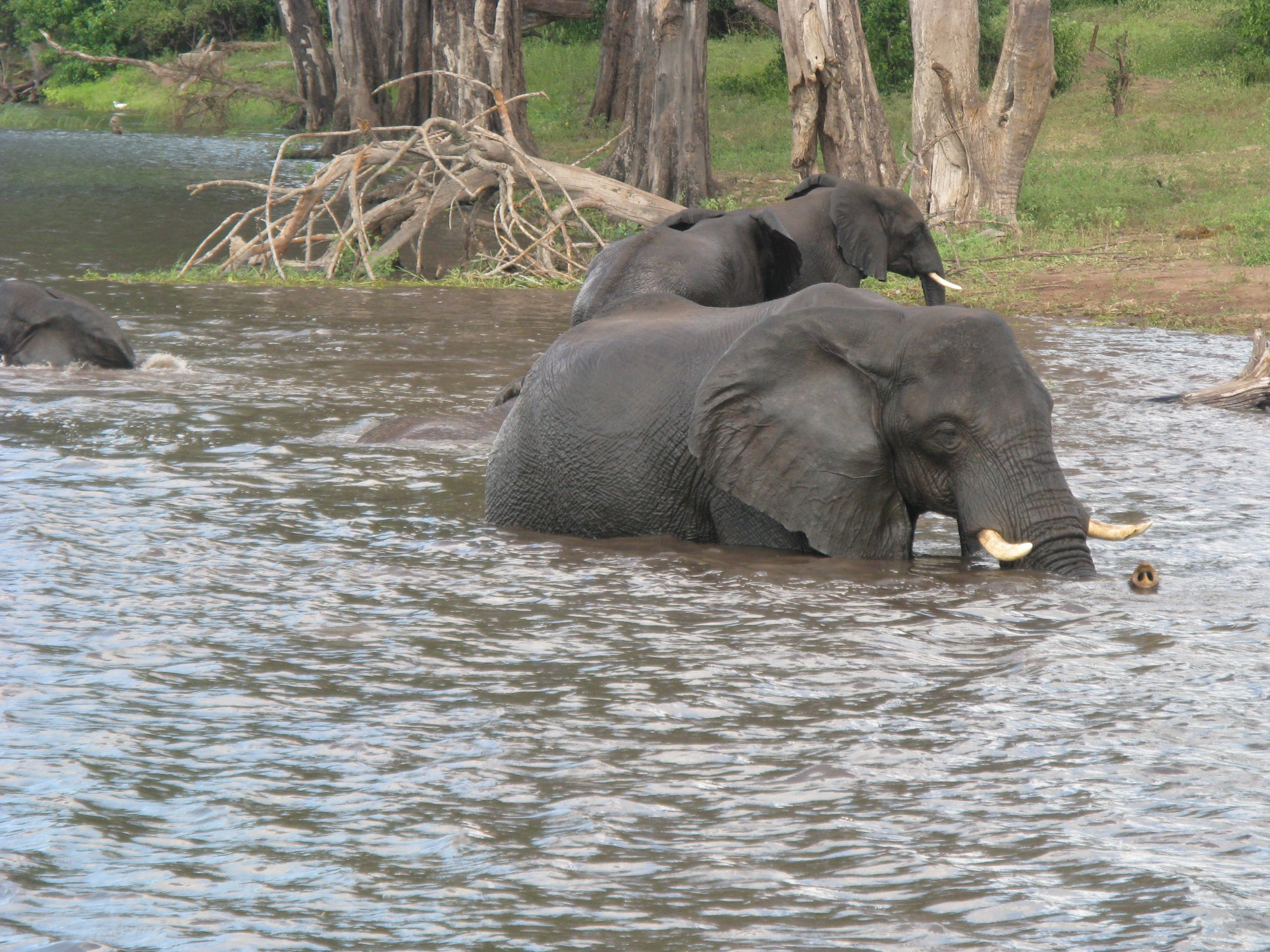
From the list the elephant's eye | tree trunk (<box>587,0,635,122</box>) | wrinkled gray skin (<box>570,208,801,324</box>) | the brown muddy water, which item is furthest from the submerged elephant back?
tree trunk (<box>587,0,635,122</box>)

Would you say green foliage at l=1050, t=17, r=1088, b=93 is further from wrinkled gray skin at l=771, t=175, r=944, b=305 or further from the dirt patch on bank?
wrinkled gray skin at l=771, t=175, r=944, b=305

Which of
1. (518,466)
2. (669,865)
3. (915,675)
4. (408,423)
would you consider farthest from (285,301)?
(669,865)

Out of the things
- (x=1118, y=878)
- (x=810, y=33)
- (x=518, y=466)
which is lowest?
(x=1118, y=878)

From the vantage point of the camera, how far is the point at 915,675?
493 cm

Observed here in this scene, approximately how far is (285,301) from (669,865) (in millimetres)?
11792

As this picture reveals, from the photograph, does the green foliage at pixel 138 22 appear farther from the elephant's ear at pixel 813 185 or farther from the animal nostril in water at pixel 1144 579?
the animal nostril in water at pixel 1144 579

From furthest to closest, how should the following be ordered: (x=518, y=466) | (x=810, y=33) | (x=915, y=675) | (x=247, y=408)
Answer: (x=810, y=33)
(x=247, y=408)
(x=518, y=466)
(x=915, y=675)

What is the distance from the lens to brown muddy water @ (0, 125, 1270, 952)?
11.2 feet

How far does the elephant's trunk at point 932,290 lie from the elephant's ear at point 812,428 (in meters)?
6.24

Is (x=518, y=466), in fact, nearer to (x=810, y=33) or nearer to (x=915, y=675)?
(x=915, y=675)

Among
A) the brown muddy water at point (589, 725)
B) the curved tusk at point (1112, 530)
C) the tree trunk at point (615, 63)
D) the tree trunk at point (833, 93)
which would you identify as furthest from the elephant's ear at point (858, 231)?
the tree trunk at point (615, 63)

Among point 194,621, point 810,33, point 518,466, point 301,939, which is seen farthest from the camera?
point 810,33

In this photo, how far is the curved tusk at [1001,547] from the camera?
18.9 feet

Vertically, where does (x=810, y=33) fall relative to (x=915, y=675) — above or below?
above
